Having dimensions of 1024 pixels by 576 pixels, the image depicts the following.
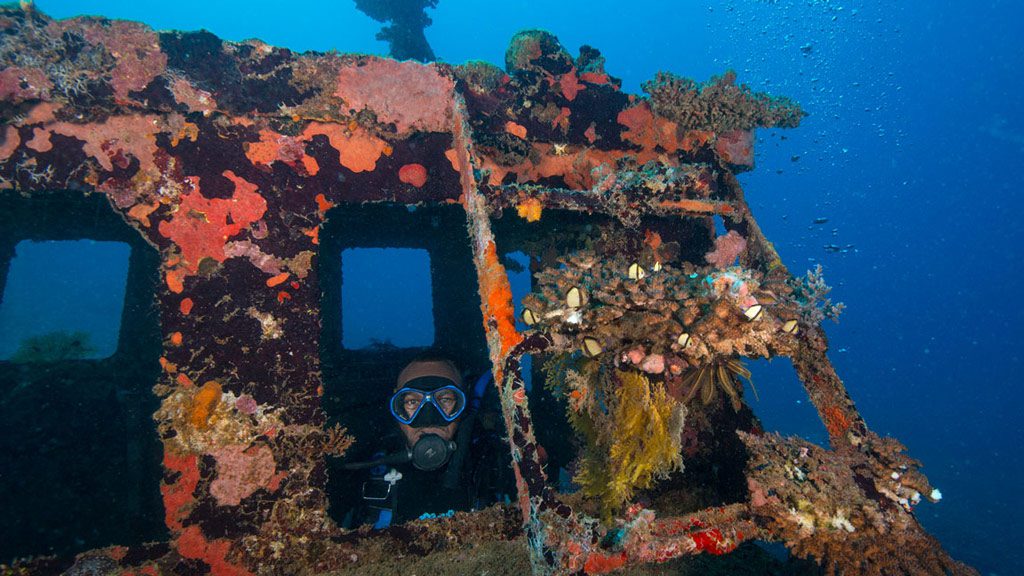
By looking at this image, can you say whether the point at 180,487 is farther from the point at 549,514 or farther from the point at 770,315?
the point at 770,315

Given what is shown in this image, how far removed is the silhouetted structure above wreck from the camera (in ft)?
8.07

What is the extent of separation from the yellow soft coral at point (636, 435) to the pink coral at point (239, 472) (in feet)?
7.91

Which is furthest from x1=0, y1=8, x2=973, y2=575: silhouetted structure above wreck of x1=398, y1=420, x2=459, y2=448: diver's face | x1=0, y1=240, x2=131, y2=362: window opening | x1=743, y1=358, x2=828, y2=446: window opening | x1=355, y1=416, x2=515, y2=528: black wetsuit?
x1=0, y1=240, x2=131, y2=362: window opening

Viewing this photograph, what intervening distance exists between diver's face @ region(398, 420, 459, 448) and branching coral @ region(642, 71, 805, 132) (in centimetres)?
424

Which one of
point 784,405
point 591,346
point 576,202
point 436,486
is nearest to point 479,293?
point 576,202

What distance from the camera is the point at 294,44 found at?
4852 inches

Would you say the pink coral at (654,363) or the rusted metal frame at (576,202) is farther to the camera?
the rusted metal frame at (576,202)

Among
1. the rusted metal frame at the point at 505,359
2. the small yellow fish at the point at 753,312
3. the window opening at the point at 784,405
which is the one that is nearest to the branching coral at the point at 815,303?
the small yellow fish at the point at 753,312

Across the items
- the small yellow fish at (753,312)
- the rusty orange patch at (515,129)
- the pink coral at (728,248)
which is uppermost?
the rusty orange patch at (515,129)

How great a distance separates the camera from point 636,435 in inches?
116

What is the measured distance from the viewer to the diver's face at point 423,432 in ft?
15.9

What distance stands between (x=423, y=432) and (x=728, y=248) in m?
3.76

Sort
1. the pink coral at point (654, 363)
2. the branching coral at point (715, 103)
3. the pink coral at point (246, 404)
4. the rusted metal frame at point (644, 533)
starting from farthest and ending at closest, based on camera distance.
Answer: the branching coral at point (715, 103) < the pink coral at point (246, 404) < the pink coral at point (654, 363) < the rusted metal frame at point (644, 533)

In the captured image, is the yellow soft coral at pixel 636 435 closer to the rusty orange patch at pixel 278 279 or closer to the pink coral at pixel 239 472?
the pink coral at pixel 239 472
